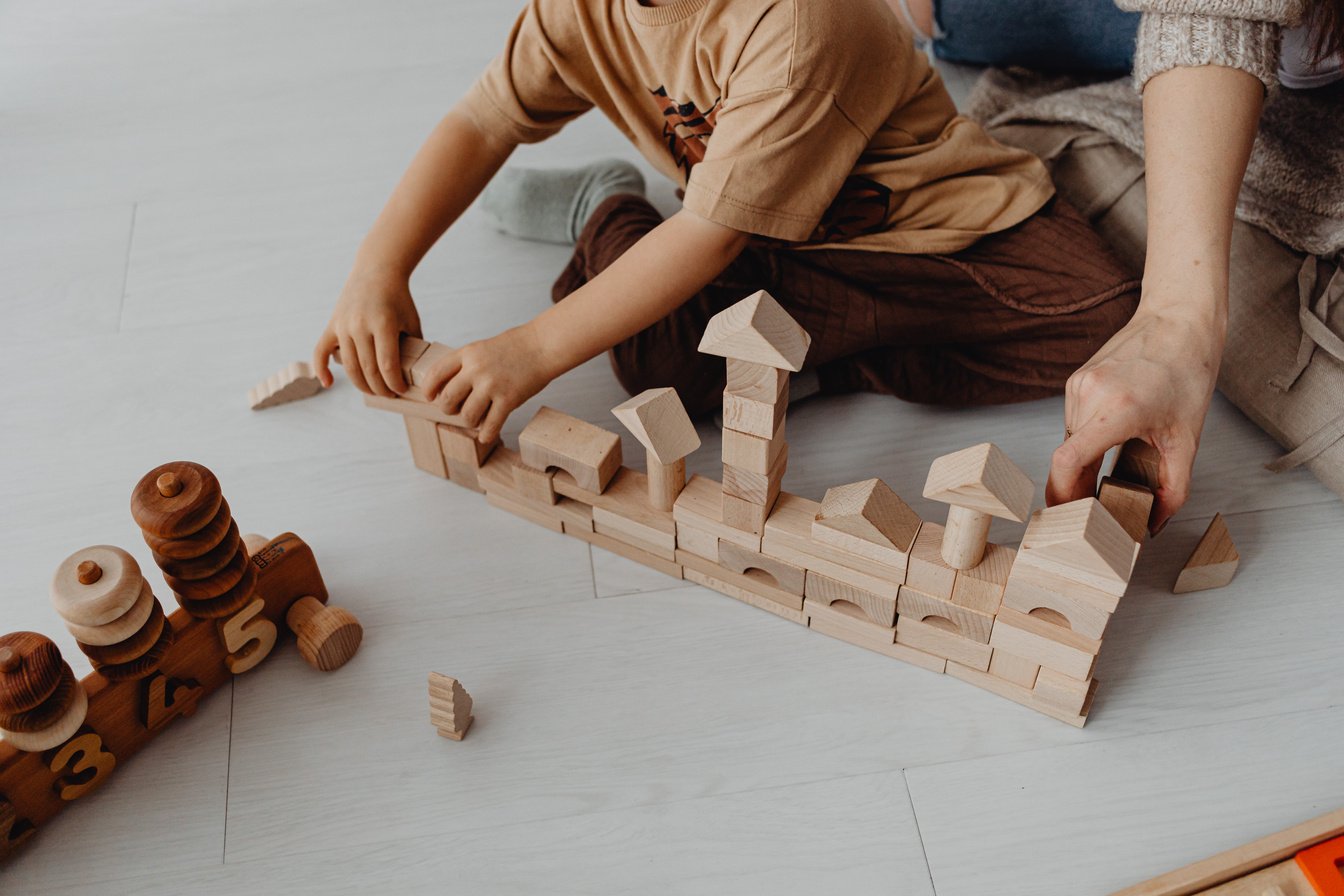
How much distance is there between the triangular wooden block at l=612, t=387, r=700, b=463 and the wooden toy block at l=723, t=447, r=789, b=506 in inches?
1.5

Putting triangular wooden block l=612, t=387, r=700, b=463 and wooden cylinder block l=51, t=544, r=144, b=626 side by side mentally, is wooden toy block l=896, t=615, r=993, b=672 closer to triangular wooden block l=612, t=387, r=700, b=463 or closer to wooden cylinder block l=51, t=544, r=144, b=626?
triangular wooden block l=612, t=387, r=700, b=463

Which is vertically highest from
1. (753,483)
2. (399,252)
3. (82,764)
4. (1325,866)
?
(399,252)

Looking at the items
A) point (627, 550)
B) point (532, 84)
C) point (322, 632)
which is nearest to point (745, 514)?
point (627, 550)

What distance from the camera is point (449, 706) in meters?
0.81

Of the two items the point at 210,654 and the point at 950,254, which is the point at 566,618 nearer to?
the point at 210,654

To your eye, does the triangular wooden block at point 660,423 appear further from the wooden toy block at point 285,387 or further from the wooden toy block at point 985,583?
the wooden toy block at point 285,387

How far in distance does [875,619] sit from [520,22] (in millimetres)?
618

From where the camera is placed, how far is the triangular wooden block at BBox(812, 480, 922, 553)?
2.58ft

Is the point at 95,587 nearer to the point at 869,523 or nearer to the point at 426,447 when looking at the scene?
the point at 426,447

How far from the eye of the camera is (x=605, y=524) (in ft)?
3.08

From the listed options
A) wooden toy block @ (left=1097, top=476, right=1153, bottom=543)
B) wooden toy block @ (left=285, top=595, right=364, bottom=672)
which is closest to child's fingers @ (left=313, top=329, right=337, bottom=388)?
wooden toy block @ (left=285, top=595, right=364, bottom=672)

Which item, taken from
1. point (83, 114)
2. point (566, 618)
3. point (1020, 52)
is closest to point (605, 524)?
point (566, 618)

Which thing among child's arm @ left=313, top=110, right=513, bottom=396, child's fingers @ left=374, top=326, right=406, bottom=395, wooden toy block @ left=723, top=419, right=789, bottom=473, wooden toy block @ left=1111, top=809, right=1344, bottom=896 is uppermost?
child's arm @ left=313, top=110, right=513, bottom=396

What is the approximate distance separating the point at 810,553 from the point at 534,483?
0.83ft
